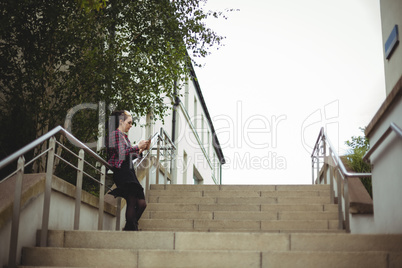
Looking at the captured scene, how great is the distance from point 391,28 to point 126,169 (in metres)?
3.87

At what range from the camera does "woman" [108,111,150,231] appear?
20.1 ft

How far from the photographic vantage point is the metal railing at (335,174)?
6.85m

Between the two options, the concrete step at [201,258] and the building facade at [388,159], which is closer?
the concrete step at [201,258]

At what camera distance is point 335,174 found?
8.20 m

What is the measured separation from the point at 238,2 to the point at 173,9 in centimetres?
144

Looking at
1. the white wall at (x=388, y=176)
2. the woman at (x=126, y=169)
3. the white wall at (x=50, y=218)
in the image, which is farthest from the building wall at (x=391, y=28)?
the white wall at (x=50, y=218)

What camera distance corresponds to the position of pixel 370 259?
432 centimetres

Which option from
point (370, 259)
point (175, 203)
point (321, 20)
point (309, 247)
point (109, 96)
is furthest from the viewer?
point (321, 20)

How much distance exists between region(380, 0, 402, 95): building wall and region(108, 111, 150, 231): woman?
3.35m

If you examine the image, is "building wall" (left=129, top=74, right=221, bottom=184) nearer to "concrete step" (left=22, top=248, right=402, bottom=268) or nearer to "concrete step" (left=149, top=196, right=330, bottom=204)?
"concrete step" (left=149, top=196, right=330, bottom=204)

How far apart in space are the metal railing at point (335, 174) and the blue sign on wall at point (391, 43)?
5.06ft

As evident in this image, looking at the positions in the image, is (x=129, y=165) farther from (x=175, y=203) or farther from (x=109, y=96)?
(x=109, y=96)

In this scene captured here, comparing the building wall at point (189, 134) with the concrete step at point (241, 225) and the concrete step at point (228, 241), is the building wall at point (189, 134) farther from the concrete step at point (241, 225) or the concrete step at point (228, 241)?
the concrete step at point (228, 241)

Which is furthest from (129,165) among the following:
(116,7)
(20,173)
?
(116,7)
